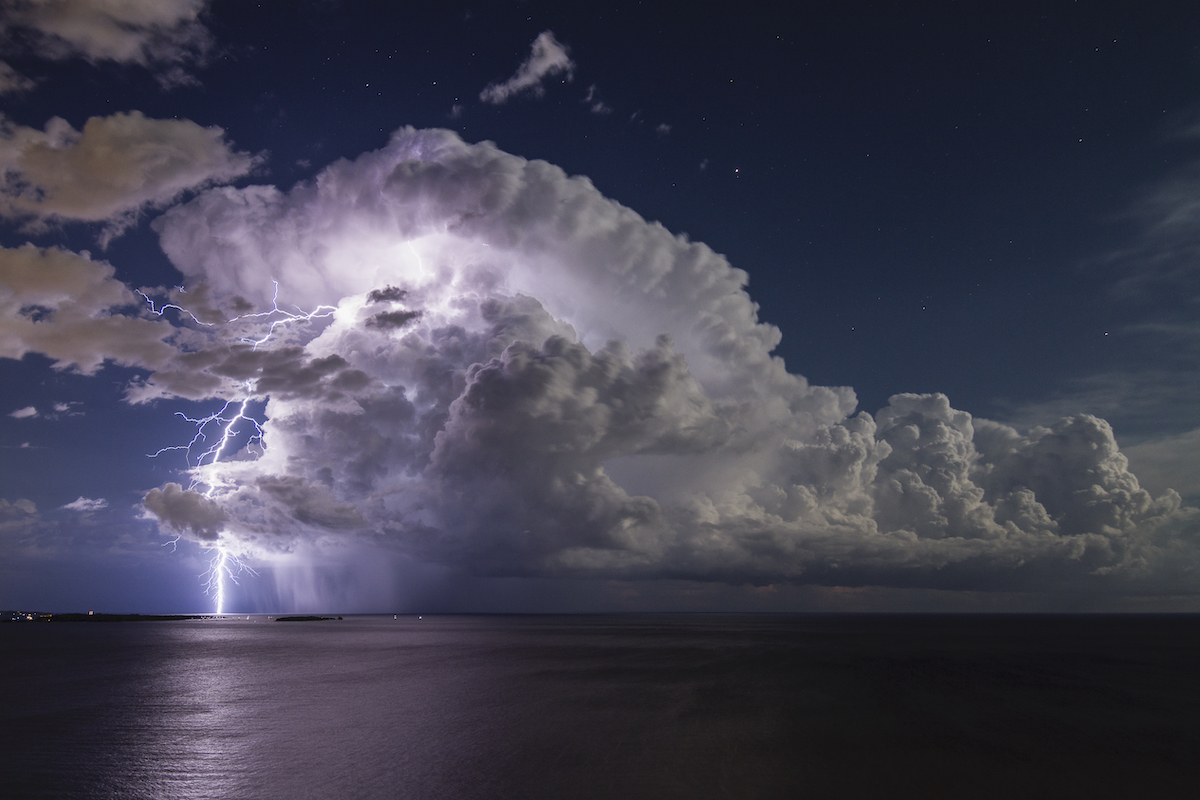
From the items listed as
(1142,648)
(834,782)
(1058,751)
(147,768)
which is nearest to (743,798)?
(834,782)

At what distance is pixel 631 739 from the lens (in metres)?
39.7

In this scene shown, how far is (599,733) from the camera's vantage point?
4153 cm

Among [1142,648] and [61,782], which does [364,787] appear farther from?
[1142,648]

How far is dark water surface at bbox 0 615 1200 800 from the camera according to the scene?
31.0m

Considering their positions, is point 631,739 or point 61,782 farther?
point 631,739

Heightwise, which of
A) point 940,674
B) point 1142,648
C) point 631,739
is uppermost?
point 631,739

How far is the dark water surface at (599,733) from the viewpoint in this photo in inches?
1219

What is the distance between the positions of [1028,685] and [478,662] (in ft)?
219

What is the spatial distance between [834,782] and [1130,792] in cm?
1338

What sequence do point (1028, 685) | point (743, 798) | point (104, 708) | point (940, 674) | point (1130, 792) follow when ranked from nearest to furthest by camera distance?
point (743, 798) < point (1130, 792) < point (104, 708) < point (1028, 685) < point (940, 674)

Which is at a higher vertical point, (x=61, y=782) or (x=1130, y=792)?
(x=61, y=782)

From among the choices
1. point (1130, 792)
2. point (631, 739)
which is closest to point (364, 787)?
point (631, 739)

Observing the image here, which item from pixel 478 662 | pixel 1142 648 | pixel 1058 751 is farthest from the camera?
pixel 1142 648

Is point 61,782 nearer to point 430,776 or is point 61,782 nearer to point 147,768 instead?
point 147,768
